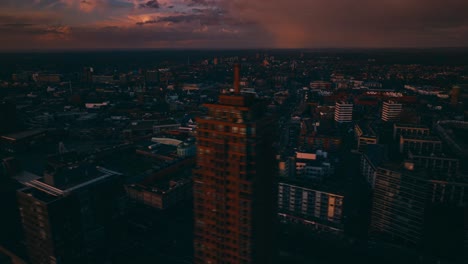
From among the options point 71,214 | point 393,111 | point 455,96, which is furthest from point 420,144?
point 71,214

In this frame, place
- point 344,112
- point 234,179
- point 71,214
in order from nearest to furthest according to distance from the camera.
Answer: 1. point 234,179
2. point 71,214
3. point 344,112

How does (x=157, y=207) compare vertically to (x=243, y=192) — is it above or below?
below

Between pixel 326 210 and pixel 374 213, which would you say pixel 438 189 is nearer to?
pixel 374 213

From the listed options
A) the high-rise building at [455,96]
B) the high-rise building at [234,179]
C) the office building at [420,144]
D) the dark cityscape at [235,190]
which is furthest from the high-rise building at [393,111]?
the high-rise building at [234,179]

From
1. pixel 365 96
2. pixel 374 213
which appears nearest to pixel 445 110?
pixel 365 96

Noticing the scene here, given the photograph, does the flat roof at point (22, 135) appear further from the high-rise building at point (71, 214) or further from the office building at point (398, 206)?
the office building at point (398, 206)

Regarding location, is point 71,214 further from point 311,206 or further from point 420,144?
point 420,144
